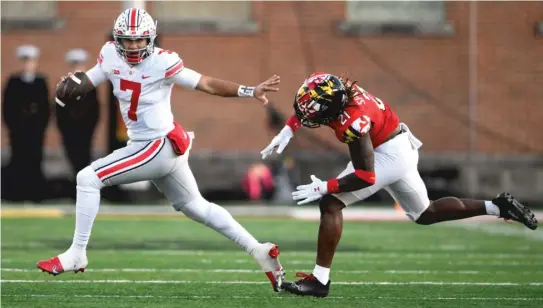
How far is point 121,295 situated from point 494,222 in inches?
354

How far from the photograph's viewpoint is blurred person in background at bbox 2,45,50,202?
1811cm

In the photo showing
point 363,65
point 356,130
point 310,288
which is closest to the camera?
point 356,130

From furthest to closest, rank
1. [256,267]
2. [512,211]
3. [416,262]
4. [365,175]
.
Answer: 1. [416,262]
2. [256,267]
3. [512,211]
4. [365,175]

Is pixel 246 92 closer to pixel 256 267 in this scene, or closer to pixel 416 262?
pixel 256 267

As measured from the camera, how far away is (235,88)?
27.8 feet

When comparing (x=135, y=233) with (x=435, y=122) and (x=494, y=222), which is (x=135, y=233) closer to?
(x=494, y=222)

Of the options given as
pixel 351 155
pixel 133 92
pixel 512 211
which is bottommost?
pixel 512 211

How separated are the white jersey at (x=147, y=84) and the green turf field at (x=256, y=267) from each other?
3.59ft

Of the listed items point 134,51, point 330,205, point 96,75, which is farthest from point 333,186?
point 96,75

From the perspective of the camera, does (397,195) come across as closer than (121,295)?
No

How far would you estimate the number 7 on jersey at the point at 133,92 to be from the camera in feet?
28.0

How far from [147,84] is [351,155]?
4.72ft

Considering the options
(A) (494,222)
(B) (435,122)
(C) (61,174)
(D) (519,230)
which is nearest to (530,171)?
(B) (435,122)

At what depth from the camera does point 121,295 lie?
27.2ft
